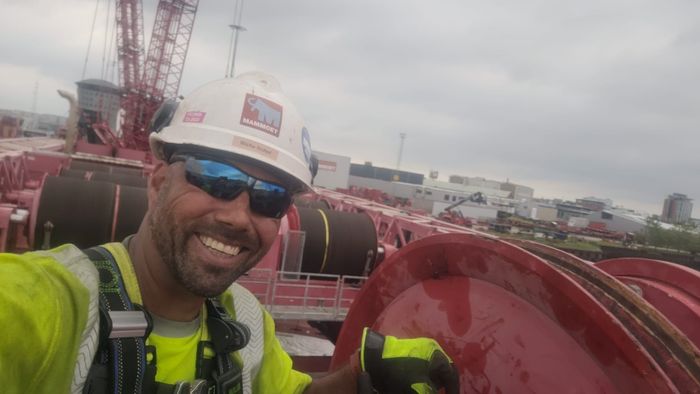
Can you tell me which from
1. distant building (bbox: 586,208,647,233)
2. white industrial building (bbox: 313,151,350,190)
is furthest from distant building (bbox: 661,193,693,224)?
white industrial building (bbox: 313,151,350,190)

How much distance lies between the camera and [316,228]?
28.5 ft

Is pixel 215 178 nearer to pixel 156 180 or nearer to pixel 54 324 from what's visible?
pixel 156 180

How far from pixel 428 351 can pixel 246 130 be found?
3.76ft

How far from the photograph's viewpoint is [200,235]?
1549 mm

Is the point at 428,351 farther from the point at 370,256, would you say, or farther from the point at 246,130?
the point at 370,256

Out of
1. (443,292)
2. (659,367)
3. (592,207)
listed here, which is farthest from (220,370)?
(592,207)

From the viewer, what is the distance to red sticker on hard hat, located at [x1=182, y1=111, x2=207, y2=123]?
168cm

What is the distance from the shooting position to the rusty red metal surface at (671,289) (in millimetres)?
2258

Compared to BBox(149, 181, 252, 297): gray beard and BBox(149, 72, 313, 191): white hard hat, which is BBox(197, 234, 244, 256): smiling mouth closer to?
BBox(149, 181, 252, 297): gray beard

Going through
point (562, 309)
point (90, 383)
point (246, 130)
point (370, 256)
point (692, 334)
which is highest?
point (246, 130)

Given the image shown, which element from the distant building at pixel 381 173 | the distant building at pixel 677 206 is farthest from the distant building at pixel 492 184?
the distant building at pixel 677 206

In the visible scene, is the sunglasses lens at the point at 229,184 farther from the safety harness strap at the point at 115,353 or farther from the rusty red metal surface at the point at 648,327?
the rusty red metal surface at the point at 648,327

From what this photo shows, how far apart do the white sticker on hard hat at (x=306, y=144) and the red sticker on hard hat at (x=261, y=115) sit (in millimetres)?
147

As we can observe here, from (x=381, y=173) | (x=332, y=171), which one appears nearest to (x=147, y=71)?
(x=332, y=171)
